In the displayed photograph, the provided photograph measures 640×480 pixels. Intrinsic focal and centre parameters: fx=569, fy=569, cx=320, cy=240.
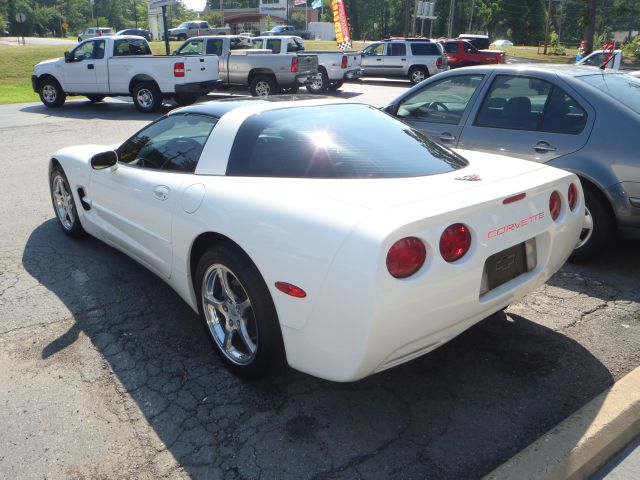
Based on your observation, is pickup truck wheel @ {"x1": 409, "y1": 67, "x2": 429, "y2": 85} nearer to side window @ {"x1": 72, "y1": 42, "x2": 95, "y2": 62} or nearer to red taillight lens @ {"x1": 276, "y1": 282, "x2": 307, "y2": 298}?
side window @ {"x1": 72, "y1": 42, "x2": 95, "y2": 62}

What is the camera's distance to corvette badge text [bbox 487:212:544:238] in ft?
8.78

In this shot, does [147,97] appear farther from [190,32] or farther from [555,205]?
[190,32]

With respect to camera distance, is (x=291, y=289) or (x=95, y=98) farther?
(x=95, y=98)

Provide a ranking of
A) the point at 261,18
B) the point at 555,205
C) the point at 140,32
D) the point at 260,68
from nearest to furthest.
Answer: the point at 555,205
the point at 260,68
the point at 140,32
the point at 261,18

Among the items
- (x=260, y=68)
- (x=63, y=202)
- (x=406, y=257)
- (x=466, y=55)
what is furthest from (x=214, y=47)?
(x=406, y=257)

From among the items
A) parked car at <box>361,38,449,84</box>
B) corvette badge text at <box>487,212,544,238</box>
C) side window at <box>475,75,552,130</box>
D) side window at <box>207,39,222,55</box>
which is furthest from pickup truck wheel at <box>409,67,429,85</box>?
corvette badge text at <box>487,212,544,238</box>

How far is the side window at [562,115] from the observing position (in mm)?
4591

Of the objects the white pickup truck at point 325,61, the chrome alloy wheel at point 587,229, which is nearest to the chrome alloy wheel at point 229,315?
the chrome alloy wheel at point 587,229

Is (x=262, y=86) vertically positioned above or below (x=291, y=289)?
above

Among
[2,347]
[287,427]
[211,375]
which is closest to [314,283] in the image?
[287,427]

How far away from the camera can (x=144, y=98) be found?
49.3 feet

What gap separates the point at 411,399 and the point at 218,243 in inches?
51.0

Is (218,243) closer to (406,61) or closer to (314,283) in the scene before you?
(314,283)

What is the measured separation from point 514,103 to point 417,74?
19087 millimetres
